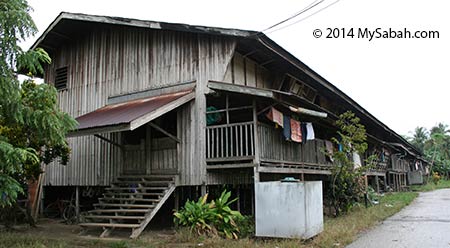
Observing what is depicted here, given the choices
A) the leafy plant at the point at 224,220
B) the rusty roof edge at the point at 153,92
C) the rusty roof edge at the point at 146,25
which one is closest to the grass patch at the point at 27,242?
the leafy plant at the point at 224,220

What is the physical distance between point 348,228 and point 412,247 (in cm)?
197

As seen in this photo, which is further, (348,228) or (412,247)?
(348,228)

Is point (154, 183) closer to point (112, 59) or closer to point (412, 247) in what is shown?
point (112, 59)

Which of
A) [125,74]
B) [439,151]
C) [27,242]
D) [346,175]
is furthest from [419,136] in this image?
[27,242]

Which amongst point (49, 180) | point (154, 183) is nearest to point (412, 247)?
point (154, 183)

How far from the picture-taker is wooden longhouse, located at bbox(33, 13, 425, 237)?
10344mm

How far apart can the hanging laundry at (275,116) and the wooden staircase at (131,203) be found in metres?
3.25

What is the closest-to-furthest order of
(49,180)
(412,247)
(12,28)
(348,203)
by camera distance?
(12,28), (412,247), (348,203), (49,180)

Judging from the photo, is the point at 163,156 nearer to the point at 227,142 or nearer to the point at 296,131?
the point at 227,142

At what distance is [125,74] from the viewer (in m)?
13.3

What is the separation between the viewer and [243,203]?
13320 mm

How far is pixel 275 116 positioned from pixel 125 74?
575cm

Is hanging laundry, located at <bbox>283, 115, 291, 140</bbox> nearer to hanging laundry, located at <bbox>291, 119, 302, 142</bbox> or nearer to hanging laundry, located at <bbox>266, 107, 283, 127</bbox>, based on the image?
hanging laundry, located at <bbox>291, 119, 302, 142</bbox>

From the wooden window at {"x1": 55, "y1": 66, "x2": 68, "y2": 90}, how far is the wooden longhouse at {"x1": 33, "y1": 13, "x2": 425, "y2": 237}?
0.04 metres
